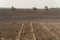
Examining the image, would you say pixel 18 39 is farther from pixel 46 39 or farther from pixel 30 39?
pixel 46 39

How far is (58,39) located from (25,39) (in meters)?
2.48

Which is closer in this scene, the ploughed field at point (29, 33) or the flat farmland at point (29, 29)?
the ploughed field at point (29, 33)

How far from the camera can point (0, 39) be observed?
1454cm

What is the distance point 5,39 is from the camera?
48.0ft

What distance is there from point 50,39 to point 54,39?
325 mm

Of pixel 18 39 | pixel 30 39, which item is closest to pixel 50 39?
pixel 30 39

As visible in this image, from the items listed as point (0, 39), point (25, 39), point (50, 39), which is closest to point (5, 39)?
point (0, 39)

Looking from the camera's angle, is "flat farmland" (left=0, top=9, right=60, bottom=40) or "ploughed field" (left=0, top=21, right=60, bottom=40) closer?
"ploughed field" (left=0, top=21, right=60, bottom=40)

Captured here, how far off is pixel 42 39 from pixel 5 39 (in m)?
2.75

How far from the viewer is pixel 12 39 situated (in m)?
14.8

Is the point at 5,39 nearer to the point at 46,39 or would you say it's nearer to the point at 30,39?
Result: the point at 30,39

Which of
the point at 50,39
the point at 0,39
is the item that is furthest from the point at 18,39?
the point at 50,39

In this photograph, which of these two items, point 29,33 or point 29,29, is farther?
point 29,29

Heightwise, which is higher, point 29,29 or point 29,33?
→ point 29,33
